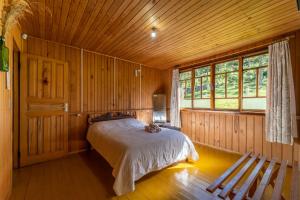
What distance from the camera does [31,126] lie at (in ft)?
9.61

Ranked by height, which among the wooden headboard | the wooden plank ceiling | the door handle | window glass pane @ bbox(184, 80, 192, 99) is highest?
the wooden plank ceiling

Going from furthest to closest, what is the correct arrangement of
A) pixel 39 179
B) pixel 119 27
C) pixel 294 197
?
pixel 119 27, pixel 39 179, pixel 294 197

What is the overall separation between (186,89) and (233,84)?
155cm

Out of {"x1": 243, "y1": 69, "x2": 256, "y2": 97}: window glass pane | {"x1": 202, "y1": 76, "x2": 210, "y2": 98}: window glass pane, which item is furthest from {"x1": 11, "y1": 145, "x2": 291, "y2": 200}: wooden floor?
{"x1": 202, "y1": 76, "x2": 210, "y2": 98}: window glass pane

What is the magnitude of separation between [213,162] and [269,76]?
212 centimetres

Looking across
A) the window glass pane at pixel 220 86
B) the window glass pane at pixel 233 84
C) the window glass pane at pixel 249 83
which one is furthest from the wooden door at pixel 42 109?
the window glass pane at pixel 249 83

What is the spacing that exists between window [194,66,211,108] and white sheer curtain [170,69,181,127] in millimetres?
602

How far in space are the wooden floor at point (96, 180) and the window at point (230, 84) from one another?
4.76ft

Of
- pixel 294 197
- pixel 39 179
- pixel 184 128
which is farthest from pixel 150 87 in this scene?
pixel 294 197

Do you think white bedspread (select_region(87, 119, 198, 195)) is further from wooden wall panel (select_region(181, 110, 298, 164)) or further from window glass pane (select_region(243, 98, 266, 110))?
window glass pane (select_region(243, 98, 266, 110))

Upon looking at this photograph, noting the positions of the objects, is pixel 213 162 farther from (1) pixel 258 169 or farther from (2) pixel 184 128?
(2) pixel 184 128

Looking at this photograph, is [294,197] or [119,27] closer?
[294,197]

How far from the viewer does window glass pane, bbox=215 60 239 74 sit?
145 inches

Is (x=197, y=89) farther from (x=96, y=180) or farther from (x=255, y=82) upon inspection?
(x=96, y=180)
